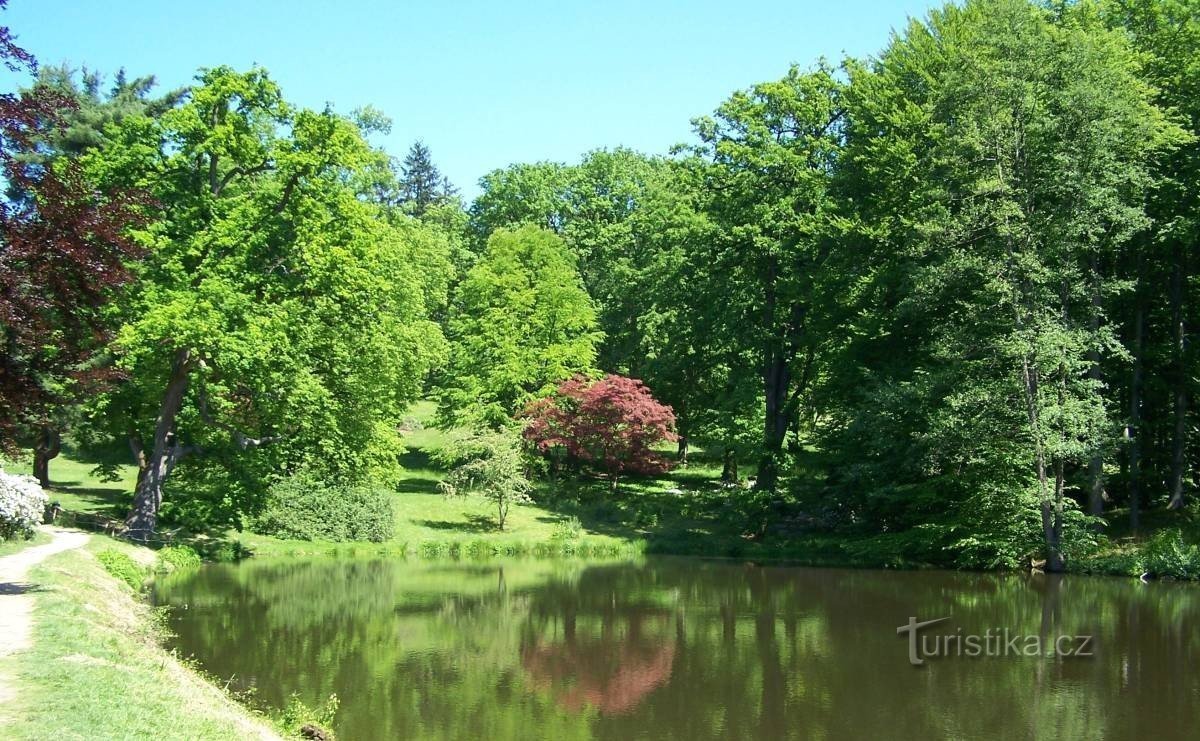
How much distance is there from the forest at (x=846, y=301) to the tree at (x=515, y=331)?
17.4 feet

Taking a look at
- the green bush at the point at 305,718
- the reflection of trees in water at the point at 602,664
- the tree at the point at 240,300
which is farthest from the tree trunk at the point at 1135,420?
the green bush at the point at 305,718

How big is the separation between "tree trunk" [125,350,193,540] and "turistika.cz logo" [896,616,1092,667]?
19459mm

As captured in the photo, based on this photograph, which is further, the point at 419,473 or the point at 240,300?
the point at 419,473

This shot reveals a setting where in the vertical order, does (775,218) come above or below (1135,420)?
above

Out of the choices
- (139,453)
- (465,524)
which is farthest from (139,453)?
(465,524)

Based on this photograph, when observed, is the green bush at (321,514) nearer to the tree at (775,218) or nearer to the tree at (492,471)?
the tree at (492,471)

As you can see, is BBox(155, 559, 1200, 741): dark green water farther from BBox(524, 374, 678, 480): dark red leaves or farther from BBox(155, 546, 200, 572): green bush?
BBox(524, 374, 678, 480): dark red leaves

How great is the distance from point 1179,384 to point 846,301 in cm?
981

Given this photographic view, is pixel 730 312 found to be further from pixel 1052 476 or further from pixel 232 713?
pixel 232 713

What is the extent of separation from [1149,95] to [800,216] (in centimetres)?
1061

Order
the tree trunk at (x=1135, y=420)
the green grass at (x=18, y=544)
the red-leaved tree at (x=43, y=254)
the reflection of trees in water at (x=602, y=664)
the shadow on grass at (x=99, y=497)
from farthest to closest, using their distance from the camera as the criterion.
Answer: the shadow on grass at (x=99, y=497)
the tree trunk at (x=1135, y=420)
the green grass at (x=18, y=544)
the reflection of trees in water at (x=602, y=664)
the red-leaved tree at (x=43, y=254)

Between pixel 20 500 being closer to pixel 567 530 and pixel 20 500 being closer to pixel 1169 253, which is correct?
pixel 567 530

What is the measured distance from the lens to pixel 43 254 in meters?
11.7

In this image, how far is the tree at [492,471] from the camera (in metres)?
32.7
